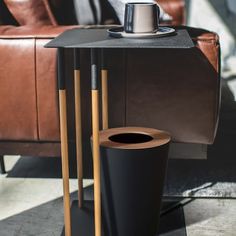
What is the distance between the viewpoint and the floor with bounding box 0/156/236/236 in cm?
174

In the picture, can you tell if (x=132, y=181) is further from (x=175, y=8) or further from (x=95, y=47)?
(x=175, y=8)

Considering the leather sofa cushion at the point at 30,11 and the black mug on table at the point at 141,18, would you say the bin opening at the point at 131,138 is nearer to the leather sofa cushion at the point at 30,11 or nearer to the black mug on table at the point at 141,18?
the black mug on table at the point at 141,18

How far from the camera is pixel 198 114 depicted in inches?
73.2

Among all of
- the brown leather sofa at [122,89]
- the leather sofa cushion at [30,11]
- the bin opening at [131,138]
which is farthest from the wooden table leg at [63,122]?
the leather sofa cushion at [30,11]

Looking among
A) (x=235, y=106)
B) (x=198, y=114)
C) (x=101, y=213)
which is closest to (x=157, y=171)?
(x=101, y=213)

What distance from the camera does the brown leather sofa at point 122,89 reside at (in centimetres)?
182

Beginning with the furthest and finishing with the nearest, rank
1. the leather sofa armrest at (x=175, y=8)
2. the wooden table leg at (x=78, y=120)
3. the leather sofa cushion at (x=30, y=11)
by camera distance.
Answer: the leather sofa armrest at (x=175, y=8), the leather sofa cushion at (x=30, y=11), the wooden table leg at (x=78, y=120)

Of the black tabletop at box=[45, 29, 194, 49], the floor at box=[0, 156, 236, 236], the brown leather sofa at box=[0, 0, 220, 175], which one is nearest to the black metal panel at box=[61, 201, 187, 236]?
the floor at box=[0, 156, 236, 236]

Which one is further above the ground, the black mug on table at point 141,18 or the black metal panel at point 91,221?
the black mug on table at point 141,18

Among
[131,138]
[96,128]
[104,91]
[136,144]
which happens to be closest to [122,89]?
[104,91]

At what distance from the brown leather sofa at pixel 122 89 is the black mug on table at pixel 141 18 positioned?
302 mm

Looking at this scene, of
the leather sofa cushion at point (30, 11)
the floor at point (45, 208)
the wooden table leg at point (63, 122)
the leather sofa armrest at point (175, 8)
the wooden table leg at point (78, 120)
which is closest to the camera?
the wooden table leg at point (63, 122)

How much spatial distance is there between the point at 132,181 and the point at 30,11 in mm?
872

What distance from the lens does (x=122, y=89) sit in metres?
1.88
